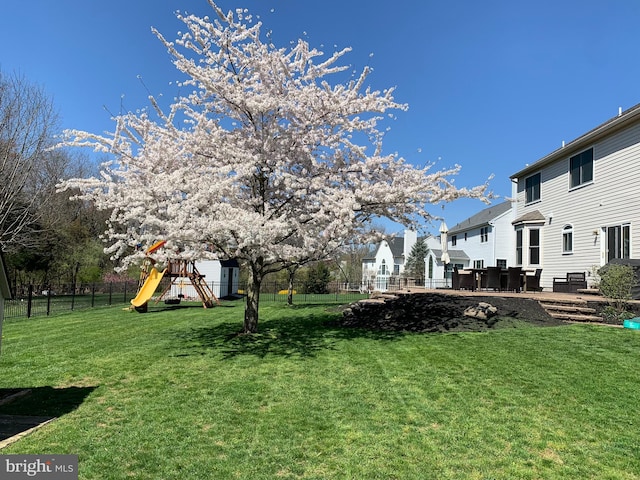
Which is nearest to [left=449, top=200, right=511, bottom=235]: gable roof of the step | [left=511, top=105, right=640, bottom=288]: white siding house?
[left=511, top=105, right=640, bottom=288]: white siding house

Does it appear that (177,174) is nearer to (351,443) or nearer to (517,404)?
(351,443)

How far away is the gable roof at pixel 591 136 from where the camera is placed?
12977 millimetres

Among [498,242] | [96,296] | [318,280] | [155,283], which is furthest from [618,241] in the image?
[96,296]

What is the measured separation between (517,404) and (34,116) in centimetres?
2065

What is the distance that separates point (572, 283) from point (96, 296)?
71.7 feet

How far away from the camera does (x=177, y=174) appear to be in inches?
304

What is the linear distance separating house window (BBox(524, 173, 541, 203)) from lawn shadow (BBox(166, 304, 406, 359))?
12.9m

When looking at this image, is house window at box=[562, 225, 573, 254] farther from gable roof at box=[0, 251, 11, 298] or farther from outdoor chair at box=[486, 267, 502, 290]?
gable roof at box=[0, 251, 11, 298]

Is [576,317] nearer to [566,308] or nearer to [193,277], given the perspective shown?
[566,308]

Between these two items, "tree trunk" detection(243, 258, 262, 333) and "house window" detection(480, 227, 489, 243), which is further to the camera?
"house window" detection(480, 227, 489, 243)

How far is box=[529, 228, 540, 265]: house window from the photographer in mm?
18531

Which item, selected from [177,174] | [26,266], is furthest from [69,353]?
[26,266]

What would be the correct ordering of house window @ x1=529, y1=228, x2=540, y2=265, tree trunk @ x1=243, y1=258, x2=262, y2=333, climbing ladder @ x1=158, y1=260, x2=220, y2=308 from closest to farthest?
tree trunk @ x1=243, y1=258, x2=262, y2=333 < house window @ x1=529, y1=228, x2=540, y2=265 < climbing ladder @ x1=158, y1=260, x2=220, y2=308

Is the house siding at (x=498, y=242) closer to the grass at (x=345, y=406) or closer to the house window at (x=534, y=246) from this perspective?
the house window at (x=534, y=246)
